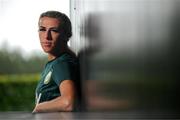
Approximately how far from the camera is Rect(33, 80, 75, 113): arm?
185 inches

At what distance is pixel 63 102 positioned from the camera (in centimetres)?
471

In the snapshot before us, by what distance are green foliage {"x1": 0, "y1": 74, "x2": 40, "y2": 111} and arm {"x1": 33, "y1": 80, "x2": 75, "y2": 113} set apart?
14 cm

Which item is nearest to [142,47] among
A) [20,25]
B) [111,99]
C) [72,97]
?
[111,99]

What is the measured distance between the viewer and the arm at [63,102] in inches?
185

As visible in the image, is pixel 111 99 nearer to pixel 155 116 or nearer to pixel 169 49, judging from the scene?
pixel 155 116

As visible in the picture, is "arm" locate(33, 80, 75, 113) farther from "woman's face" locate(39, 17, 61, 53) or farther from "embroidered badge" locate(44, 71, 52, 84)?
"woman's face" locate(39, 17, 61, 53)

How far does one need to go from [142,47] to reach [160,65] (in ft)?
1.06

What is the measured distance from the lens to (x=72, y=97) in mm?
4715

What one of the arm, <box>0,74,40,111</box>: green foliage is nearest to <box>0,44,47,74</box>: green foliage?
<box>0,74,40,111</box>: green foliage

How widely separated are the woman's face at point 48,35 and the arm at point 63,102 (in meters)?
0.48

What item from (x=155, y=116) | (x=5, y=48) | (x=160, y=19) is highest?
(x=160, y=19)

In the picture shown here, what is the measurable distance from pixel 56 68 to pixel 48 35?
0.43m

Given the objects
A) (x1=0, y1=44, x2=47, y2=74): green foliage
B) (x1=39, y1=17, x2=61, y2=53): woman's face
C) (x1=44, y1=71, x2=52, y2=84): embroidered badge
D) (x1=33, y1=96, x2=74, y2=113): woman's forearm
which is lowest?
(x1=33, y1=96, x2=74, y2=113): woman's forearm

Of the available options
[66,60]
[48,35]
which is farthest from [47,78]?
[48,35]
